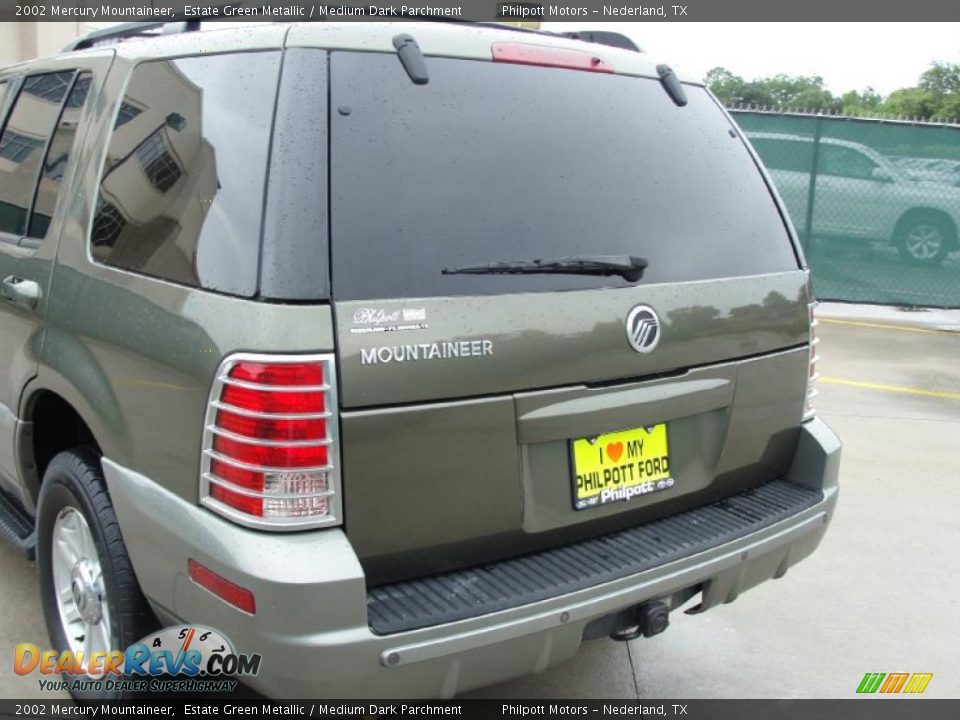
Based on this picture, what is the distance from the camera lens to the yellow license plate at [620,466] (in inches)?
101

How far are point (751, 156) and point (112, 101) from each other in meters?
2.11

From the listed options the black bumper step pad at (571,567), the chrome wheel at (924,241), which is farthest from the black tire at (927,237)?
the black bumper step pad at (571,567)

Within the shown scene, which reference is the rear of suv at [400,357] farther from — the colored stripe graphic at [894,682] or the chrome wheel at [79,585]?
the colored stripe graphic at [894,682]

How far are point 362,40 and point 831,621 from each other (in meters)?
2.90

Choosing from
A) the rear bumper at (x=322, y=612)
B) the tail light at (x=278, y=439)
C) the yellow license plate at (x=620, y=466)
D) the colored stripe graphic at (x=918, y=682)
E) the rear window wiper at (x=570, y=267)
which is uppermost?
the rear window wiper at (x=570, y=267)

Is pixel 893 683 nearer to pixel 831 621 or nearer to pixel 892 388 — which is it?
pixel 831 621

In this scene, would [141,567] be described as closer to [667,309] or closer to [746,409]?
[667,309]

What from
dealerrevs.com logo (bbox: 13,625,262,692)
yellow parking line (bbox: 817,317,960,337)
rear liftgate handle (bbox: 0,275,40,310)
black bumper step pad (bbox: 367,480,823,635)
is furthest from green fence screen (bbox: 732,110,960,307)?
dealerrevs.com logo (bbox: 13,625,262,692)

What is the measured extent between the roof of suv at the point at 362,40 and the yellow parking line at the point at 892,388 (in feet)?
17.4

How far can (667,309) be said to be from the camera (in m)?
2.70

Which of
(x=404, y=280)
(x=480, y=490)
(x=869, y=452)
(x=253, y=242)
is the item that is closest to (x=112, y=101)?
(x=253, y=242)

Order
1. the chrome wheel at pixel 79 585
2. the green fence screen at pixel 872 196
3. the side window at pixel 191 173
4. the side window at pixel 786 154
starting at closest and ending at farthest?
the side window at pixel 191 173
the chrome wheel at pixel 79 585
the green fence screen at pixel 872 196
the side window at pixel 786 154

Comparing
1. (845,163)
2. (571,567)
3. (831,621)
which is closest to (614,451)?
(571,567)

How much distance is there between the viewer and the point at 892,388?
7.59m
